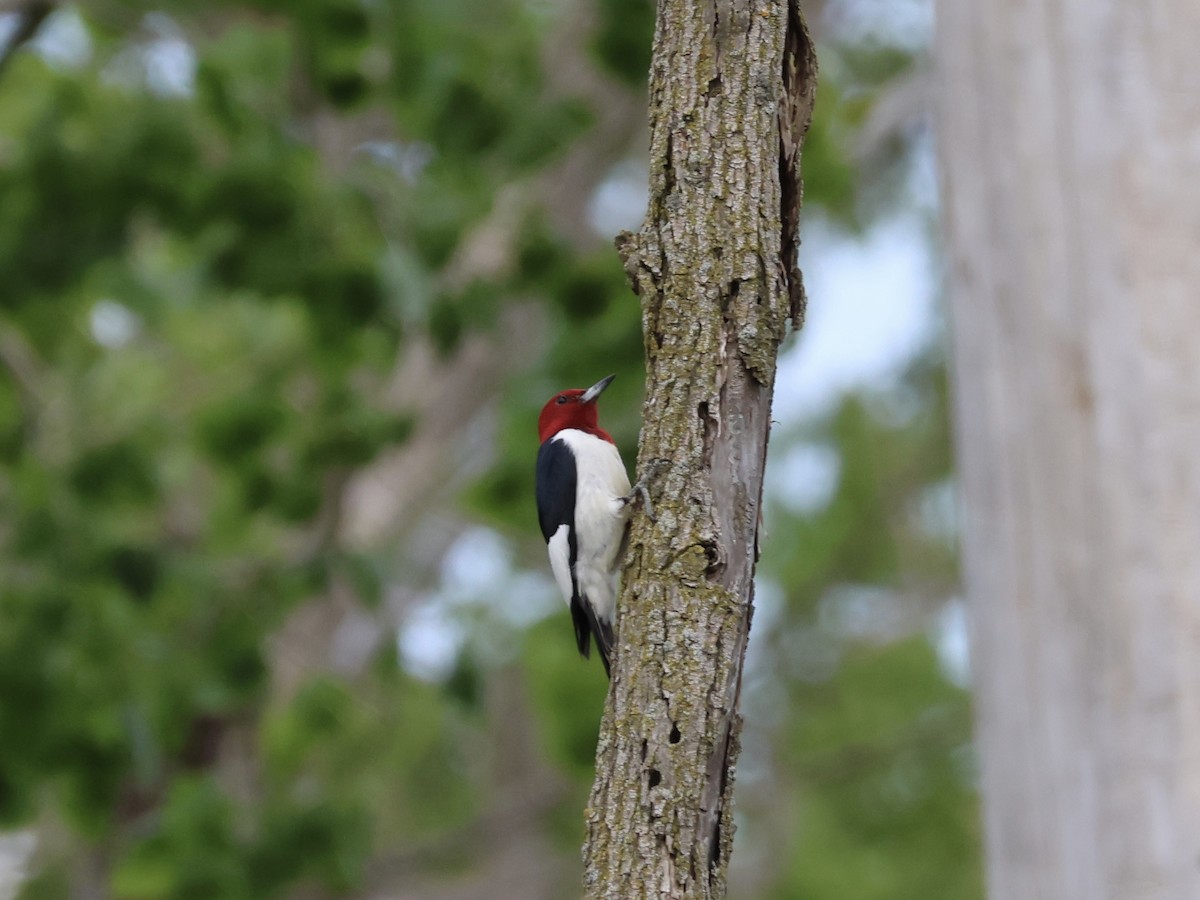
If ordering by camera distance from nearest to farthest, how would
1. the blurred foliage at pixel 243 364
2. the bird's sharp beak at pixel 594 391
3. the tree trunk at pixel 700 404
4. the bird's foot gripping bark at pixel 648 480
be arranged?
the tree trunk at pixel 700 404
the bird's foot gripping bark at pixel 648 480
the bird's sharp beak at pixel 594 391
the blurred foliage at pixel 243 364

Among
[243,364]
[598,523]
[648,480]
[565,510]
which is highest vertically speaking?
[243,364]

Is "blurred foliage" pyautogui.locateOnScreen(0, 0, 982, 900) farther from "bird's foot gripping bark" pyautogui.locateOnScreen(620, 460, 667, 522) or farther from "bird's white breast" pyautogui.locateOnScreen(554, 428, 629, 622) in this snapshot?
"bird's foot gripping bark" pyautogui.locateOnScreen(620, 460, 667, 522)

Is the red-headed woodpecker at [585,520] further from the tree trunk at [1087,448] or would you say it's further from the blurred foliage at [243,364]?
the tree trunk at [1087,448]

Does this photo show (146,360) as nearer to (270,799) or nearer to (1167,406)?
(270,799)

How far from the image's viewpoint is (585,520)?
3895mm

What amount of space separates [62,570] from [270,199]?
64.4 inches

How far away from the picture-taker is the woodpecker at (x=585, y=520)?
384cm

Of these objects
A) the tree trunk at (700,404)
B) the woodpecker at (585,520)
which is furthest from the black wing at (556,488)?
the tree trunk at (700,404)

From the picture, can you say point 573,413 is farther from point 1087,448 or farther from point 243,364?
point 243,364

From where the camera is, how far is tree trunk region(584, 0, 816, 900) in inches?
84.0

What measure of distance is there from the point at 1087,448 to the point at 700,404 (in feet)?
2.74

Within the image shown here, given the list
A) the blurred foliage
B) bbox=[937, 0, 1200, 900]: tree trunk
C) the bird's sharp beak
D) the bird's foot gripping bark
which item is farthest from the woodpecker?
the bird's foot gripping bark

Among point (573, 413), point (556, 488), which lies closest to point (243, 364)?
point (573, 413)

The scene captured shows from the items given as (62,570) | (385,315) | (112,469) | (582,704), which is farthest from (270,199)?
(582,704)
